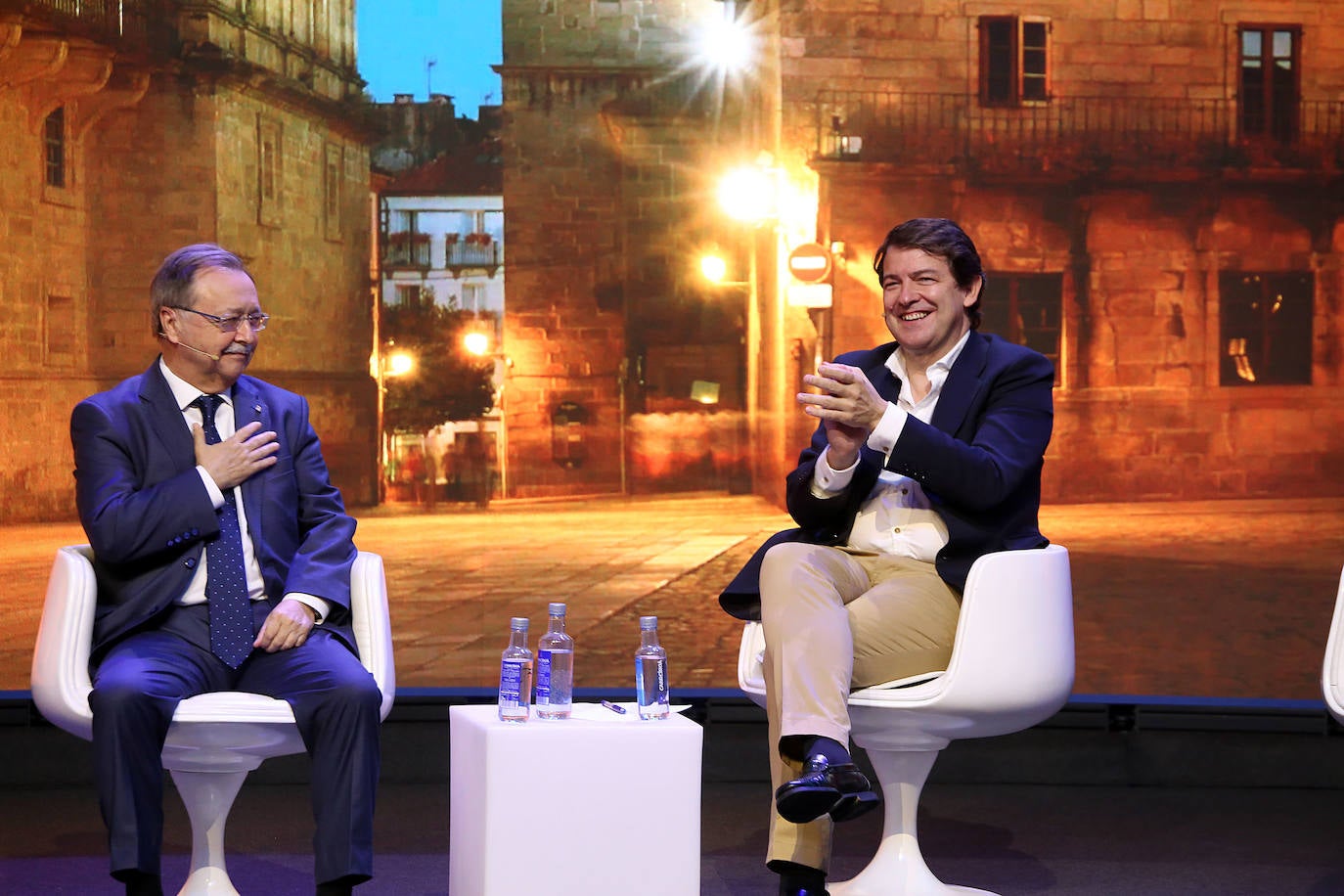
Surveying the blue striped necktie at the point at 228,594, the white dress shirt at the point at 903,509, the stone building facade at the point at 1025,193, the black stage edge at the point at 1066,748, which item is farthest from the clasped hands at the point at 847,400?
the stone building facade at the point at 1025,193

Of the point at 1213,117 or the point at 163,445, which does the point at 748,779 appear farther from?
the point at 1213,117

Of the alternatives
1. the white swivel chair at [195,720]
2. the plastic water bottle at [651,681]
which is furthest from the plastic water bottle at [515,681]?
the white swivel chair at [195,720]

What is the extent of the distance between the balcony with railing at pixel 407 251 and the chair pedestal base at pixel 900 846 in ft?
9.46

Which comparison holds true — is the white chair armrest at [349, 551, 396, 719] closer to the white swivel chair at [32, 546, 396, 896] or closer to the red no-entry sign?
the white swivel chair at [32, 546, 396, 896]

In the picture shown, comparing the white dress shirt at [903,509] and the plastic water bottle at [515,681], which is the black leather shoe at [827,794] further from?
the white dress shirt at [903,509]

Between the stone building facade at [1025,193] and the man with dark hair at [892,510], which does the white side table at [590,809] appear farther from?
the stone building facade at [1025,193]

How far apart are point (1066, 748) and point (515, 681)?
6.79 ft

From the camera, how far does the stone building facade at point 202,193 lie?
5078 mm

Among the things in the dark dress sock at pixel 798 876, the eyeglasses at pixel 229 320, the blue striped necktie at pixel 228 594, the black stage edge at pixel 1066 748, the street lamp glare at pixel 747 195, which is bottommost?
the black stage edge at pixel 1066 748

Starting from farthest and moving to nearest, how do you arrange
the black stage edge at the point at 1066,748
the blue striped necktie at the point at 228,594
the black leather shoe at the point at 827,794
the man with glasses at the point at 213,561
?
the black stage edge at the point at 1066,748
the blue striped necktie at the point at 228,594
the man with glasses at the point at 213,561
the black leather shoe at the point at 827,794

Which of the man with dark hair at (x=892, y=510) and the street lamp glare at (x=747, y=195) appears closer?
the man with dark hair at (x=892, y=510)

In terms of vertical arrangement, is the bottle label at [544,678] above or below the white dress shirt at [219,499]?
below

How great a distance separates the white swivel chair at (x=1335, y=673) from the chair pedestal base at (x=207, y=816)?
76.0 inches

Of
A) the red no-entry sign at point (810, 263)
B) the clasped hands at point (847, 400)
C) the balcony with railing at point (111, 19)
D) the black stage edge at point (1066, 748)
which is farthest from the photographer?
the red no-entry sign at point (810, 263)
